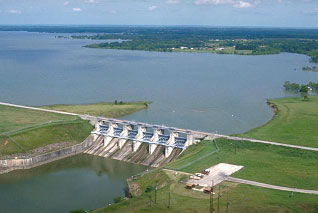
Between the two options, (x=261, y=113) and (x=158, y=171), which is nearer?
(x=158, y=171)

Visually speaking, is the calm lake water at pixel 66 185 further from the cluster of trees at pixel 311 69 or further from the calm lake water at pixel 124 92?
the cluster of trees at pixel 311 69

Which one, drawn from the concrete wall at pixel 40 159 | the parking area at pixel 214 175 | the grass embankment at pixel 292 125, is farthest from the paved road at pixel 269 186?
the concrete wall at pixel 40 159

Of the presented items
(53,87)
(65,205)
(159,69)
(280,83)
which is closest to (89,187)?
(65,205)

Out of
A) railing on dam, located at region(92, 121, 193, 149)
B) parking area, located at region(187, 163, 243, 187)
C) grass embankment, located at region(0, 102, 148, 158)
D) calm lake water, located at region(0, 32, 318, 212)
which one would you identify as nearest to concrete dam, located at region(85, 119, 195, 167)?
A: railing on dam, located at region(92, 121, 193, 149)

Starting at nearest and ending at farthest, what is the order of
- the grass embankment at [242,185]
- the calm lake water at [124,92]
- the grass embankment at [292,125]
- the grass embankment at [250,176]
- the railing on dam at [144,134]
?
the grass embankment at [242,185] → the grass embankment at [250,176] → the calm lake water at [124,92] → the railing on dam at [144,134] → the grass embankment at [292,125]

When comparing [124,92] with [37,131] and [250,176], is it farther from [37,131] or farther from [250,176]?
[250,176]

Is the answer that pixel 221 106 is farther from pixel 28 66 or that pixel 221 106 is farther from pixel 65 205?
pixel 28 66
